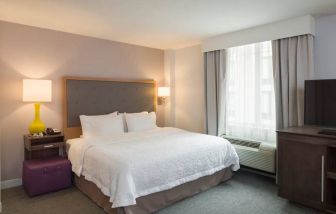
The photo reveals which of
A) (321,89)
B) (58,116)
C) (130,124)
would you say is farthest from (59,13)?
(321,89)

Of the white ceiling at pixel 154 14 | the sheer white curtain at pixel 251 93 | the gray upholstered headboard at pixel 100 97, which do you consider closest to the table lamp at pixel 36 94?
the gray upholstered headboard at pixel 100 97

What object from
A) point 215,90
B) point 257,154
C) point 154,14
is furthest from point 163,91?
point 257,154

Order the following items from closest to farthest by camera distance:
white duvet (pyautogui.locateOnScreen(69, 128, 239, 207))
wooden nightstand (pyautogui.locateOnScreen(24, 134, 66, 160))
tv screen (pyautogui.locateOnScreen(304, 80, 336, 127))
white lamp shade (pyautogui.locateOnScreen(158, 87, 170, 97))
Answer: white duvet (pyautogui.locateOnScreen(69, 128, 239, 207)) < tv screen (pyautogui.locateOnScreen(304, 80, 336, 127)) < wooden nightstand (pyautogui.locateOnScreen(24, 134, 66, 160)) < white lamp shade (pyautogui.locateOnScreen(158, 87, 170, 97))

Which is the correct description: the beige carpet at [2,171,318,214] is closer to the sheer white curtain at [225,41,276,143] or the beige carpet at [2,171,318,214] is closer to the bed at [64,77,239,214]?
the bed at [64,77,239,214]

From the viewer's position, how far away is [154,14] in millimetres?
3035

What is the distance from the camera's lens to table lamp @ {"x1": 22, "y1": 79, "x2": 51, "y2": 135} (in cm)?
319

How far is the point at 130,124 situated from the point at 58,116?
1192mm

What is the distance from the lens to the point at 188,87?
4887mm

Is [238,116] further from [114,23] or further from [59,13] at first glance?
[59,13]

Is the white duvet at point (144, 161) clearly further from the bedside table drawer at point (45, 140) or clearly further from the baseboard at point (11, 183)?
the baseboard at point (11, 183)

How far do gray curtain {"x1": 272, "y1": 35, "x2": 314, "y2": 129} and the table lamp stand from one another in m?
3.36

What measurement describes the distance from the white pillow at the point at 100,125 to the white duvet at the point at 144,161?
0.23 metres

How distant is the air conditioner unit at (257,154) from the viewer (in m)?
3.38

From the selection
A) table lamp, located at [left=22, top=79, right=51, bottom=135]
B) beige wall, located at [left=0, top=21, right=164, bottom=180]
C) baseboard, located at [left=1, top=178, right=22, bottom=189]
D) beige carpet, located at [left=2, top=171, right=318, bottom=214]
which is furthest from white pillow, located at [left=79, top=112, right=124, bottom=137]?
baseboard, located at [left=1, top=178, right=22, bottom=189]
